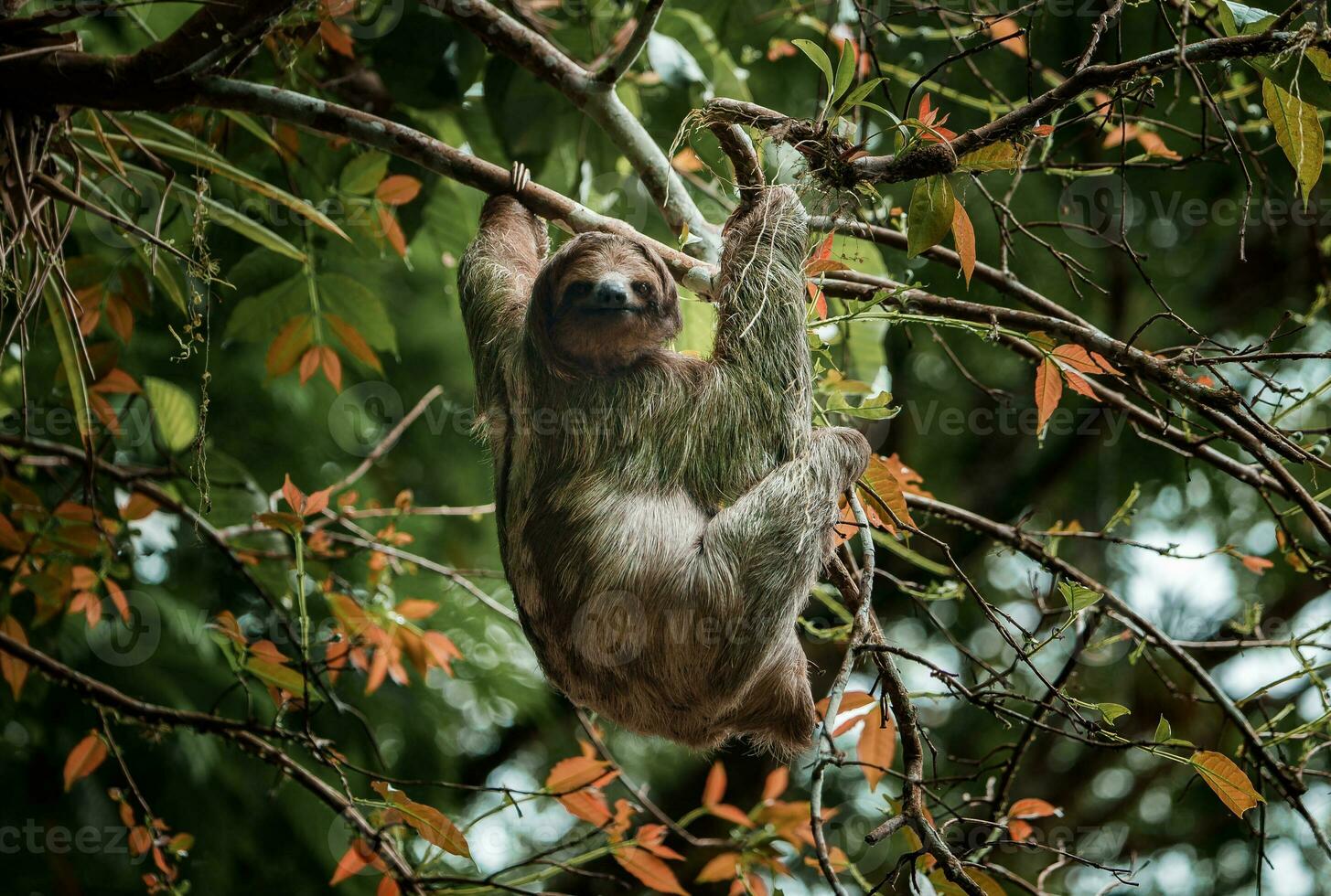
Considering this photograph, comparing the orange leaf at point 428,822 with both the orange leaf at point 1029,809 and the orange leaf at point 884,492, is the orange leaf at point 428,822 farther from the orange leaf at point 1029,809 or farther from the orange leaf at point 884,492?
the orange leaf at point 1029,809

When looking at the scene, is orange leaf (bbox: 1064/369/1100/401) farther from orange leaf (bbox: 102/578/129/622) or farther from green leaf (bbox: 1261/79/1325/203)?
orange leaf (bbox: 102/578/129/622)

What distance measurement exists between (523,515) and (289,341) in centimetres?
224

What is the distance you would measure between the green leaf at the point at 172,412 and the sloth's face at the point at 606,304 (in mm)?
2674

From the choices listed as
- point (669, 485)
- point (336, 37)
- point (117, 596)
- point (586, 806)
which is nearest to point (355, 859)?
point (586, 806)

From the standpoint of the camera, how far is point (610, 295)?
4715 mm

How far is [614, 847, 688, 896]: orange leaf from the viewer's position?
5.41 meters

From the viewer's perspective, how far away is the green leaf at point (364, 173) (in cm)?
577

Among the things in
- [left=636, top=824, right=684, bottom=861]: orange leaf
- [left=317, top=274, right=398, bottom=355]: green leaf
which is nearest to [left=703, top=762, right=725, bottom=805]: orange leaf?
[left=636, top=824, right=684, bottom=861]: orange leaf

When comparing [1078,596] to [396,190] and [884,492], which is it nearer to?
[884,492]

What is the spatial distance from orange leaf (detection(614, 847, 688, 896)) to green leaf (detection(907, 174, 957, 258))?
3487 millimetres

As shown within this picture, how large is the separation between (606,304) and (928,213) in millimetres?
1548

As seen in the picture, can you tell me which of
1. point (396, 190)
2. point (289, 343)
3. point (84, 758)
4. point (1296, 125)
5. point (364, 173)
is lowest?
point (84, 758)

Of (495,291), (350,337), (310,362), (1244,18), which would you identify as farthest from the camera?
(310,362)

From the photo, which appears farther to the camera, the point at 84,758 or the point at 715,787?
the point at 715,787
